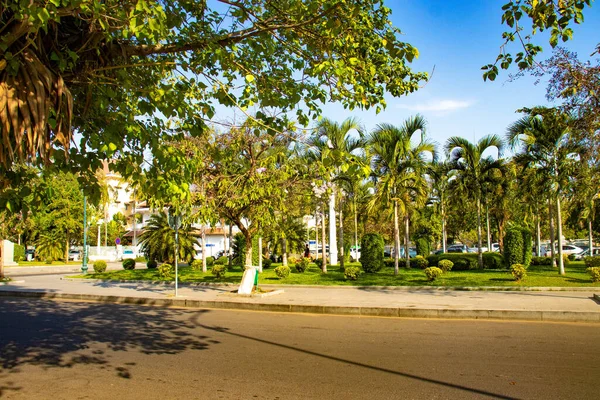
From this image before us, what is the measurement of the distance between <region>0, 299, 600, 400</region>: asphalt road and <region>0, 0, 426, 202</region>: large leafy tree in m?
2.51

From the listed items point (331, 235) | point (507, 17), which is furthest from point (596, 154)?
point (331, 235)

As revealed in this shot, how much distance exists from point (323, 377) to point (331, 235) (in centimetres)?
2452

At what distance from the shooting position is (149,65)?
649 cm

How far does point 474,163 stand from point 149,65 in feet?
72.0

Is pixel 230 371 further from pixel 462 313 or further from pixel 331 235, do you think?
pixel 331 235

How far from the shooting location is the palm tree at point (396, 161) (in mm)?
22000

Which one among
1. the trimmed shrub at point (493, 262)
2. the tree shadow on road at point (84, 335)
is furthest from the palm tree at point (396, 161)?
the tree shadow on road at point (84, 335)

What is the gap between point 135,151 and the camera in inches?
249

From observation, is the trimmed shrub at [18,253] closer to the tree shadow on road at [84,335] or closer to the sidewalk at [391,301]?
the sidewalk at [391,301]

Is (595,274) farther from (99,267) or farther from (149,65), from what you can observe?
(99,267)

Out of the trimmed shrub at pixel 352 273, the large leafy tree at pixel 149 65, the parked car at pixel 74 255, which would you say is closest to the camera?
the large leafy tree at pixel 149 65

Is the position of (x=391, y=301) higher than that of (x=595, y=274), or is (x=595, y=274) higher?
(x=595, y=274)

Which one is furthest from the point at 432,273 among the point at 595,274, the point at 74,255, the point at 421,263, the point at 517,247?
the point at 74,255

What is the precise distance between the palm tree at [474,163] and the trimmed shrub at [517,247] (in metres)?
1.94
